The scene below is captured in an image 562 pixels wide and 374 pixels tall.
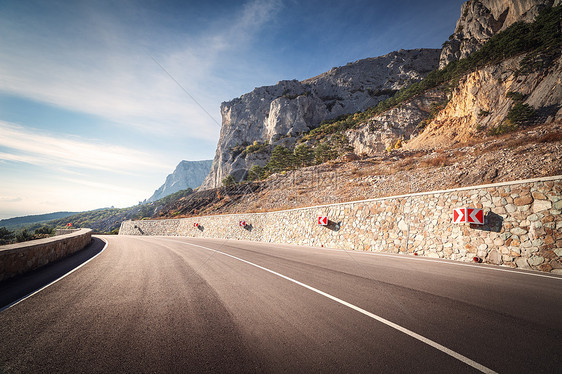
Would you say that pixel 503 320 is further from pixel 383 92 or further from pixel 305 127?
pixel 383 92

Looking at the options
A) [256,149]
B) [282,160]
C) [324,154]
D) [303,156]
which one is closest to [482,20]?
[324,154]

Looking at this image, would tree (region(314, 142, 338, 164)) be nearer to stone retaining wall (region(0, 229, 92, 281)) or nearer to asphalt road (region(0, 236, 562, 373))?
asphalt road (region(0, 236, 562, 373))

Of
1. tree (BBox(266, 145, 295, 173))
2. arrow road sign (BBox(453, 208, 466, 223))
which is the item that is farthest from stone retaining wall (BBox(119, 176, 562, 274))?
tree (BBox(266, 145, 295, 173))

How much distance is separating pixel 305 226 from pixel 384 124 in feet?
169

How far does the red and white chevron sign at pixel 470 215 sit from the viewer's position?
754 cm

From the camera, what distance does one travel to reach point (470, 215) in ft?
25.2

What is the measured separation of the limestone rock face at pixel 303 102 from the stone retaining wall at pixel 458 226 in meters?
80.1

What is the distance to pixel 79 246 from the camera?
12.8m

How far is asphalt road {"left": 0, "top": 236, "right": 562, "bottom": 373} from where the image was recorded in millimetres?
2174

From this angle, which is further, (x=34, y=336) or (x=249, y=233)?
(x=249, y=233)

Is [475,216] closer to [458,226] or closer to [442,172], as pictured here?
[458,226]

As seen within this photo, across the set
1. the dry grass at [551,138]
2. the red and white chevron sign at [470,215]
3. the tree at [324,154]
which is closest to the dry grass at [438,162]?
the dry grass at [551,138]

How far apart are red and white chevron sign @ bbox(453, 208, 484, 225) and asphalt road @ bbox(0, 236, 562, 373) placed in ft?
7.75

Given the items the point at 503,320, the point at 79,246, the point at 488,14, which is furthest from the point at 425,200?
the point at 488,14
